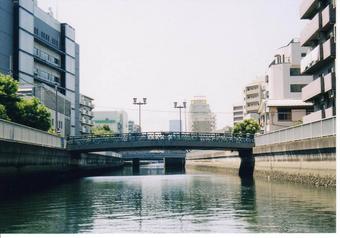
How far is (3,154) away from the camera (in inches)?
1449

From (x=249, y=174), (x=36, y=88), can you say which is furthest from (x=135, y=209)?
(x=36, y=88)

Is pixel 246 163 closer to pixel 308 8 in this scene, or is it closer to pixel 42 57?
pixel 308 8

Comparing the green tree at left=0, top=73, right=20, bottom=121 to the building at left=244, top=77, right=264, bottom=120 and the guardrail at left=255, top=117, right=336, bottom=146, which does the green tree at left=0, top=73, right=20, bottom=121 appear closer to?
the guardrail at left=255, top=117, right=336, bottom=146

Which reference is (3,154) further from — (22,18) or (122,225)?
(22,18)

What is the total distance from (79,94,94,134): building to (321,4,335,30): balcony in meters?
110

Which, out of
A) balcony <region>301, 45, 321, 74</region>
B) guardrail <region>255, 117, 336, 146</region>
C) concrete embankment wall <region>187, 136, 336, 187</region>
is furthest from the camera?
balcony <region>301, 45, 321, 74</region>

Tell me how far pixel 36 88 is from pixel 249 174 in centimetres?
3480

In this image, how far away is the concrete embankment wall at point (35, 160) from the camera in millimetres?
37844

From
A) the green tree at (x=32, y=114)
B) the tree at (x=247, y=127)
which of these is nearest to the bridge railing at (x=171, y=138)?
the green tree at (x=32, y=114)

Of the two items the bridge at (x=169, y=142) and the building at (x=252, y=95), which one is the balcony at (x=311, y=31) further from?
the building at (x=252, y=95)

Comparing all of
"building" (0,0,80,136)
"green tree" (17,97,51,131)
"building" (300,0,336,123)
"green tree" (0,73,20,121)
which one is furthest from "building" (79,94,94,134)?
"building" (300,0,336,123)

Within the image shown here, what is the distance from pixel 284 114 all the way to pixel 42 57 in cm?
4363

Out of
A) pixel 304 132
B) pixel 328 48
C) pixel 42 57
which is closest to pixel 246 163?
pixel 328 48

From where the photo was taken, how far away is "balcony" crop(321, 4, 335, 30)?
157 ft
